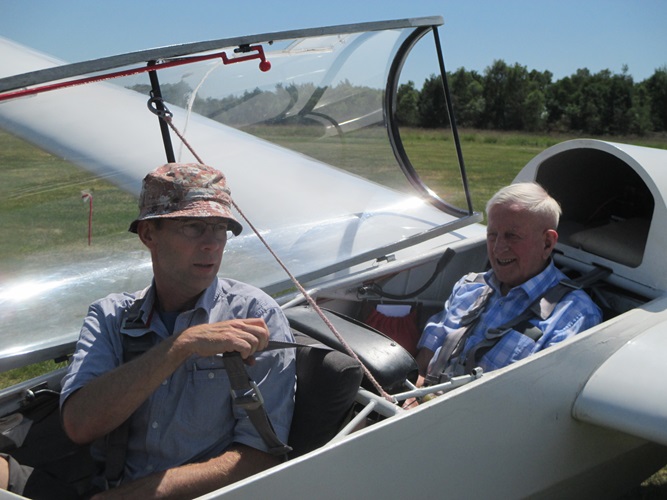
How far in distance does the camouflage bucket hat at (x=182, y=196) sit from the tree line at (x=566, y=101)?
28239mm

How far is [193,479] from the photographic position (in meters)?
1.79

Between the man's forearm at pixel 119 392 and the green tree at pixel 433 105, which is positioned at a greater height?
the green tree at pixel 433 105

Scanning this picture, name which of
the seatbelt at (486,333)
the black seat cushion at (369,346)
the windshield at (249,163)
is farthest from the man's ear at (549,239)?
the windshield at (249,163)

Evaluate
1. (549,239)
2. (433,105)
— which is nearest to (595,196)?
(549,239)

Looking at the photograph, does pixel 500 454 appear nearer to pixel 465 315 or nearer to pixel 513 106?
pixel 465 315

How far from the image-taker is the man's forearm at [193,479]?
5.81 ft

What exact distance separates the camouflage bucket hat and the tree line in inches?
1112

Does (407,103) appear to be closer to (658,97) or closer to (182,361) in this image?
(182,361)

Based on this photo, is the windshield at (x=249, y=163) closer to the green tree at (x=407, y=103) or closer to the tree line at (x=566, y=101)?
the green tree at (x=407, y=103)

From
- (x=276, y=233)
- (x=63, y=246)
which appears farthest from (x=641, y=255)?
(x=63, y=246)

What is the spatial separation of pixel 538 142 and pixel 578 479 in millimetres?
24825

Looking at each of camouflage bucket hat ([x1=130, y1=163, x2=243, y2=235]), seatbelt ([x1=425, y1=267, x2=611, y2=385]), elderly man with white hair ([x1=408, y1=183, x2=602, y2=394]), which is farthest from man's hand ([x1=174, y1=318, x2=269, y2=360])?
elderly man with white hair ([x1=408, y1=183, x2=602, y2=394])

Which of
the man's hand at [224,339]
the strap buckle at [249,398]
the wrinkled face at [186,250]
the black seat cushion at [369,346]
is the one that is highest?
the wrinkled face at [186,250]

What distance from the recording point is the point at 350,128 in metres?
3.84
